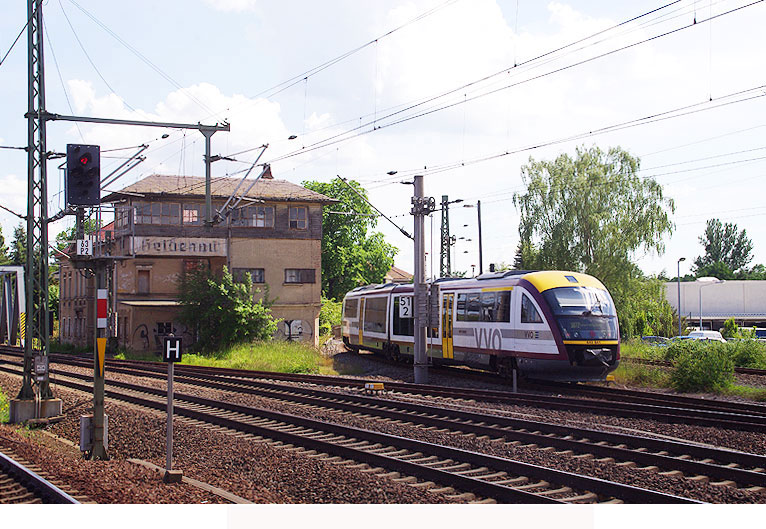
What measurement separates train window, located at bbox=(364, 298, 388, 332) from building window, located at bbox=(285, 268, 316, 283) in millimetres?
13023

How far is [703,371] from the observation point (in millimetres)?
21266

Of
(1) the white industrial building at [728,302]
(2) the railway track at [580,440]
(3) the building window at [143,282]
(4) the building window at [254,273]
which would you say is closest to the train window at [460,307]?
(2) the railway track at [580,440]

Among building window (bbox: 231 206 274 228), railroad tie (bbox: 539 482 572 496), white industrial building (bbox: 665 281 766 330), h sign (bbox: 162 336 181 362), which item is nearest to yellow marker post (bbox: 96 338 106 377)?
h sign (bbox: 162 336 181 362)

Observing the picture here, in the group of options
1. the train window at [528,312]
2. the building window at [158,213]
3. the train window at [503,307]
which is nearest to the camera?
the train window at [528,312]

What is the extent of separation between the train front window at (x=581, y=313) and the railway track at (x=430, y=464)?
815cm

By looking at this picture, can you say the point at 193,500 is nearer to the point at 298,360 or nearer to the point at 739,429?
the point at 739,429

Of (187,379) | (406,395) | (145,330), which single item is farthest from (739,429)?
(145,330)

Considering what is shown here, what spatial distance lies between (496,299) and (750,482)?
13.0 meters

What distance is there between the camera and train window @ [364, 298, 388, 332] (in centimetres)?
3070

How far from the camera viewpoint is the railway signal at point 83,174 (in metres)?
14.1

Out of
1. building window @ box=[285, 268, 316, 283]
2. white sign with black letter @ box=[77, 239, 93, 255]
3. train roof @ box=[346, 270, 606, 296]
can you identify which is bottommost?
train roof @ box=[346, 270, 606, 296]

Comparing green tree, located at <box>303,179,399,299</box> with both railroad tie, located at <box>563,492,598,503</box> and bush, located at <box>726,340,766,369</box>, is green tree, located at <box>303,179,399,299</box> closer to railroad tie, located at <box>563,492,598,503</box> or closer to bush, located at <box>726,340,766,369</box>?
bush, located at <box>726,340,766,369</box>

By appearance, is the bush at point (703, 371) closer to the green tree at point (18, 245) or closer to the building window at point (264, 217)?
the building window at point (264, 217)

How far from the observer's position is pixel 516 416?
1518 centimetres
